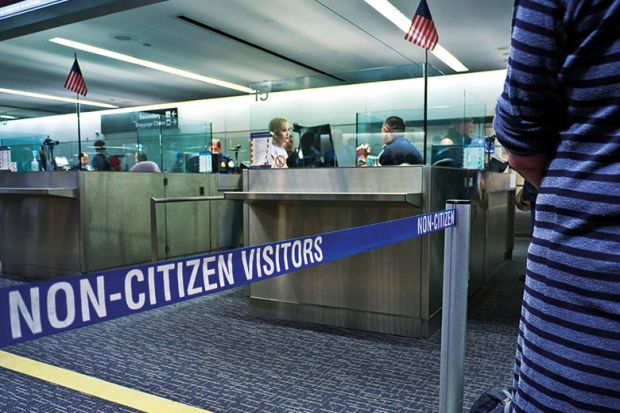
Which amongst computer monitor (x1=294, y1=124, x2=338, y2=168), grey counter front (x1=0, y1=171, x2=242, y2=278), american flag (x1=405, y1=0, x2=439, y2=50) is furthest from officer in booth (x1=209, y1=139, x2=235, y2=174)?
american flag (x1=405, y1=0, x2=439, y2=50)

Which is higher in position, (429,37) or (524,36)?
(429,37)

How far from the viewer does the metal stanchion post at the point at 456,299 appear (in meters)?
1.47

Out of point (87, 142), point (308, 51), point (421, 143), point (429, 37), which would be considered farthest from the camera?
point (308, 51)

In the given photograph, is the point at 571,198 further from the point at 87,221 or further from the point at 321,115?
the point at 87,221

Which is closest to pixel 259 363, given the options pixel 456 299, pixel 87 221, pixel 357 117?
pixel 456 299

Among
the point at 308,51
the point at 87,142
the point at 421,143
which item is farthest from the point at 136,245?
the point at 308,51

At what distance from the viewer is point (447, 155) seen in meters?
4.34

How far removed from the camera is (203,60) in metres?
9.53

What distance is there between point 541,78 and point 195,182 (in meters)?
5.70

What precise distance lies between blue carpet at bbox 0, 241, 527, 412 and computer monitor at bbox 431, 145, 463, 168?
1347mm

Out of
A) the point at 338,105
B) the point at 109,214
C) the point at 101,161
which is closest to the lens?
the point at 338,105

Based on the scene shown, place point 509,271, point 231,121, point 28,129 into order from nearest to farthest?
point 509,271
point 28,129
point 231,121

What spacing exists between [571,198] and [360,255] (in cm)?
262

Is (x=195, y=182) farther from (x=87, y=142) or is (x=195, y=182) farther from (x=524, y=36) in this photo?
(x=524, y=36)
